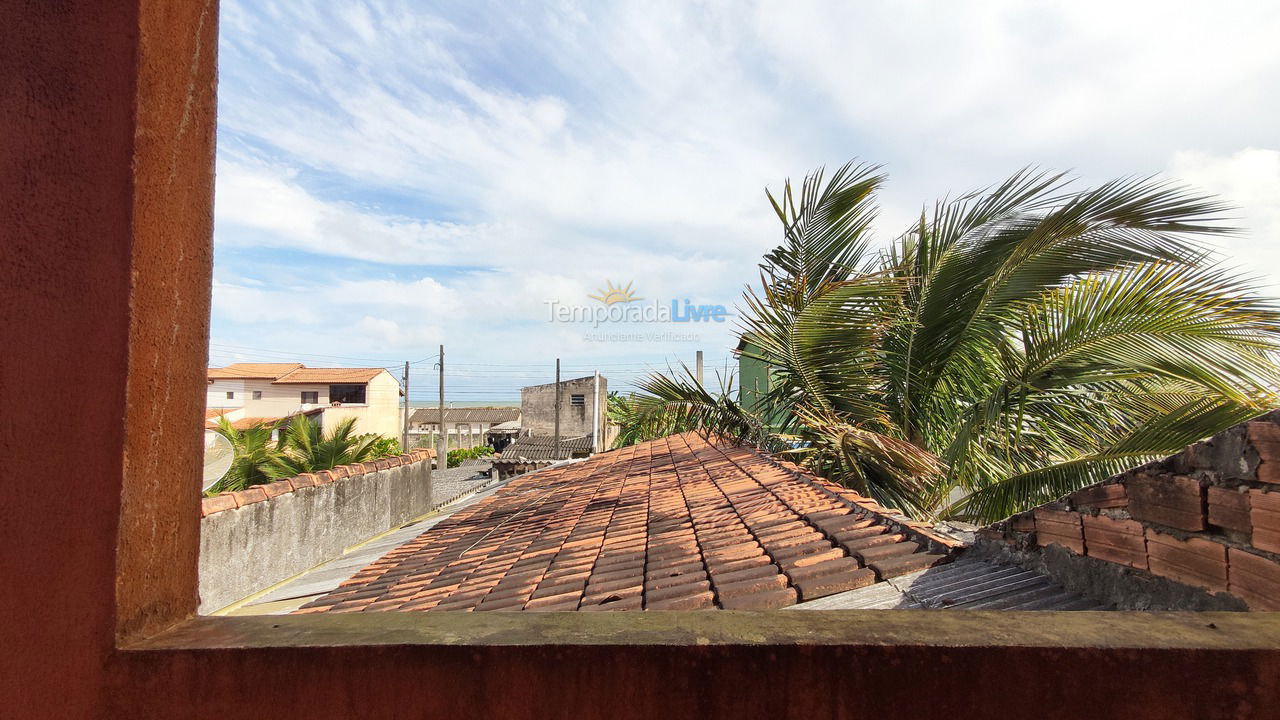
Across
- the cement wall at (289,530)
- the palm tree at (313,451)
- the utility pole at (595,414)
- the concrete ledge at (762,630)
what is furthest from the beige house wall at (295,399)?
the concrete ledge at (762,630)

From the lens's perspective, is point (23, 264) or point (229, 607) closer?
point (23, 264)

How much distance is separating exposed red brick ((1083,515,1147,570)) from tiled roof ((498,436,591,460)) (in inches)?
954

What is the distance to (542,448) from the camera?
28.5 metres

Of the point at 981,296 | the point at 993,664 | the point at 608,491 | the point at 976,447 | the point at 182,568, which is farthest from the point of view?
the point at 608,491

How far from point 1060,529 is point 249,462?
14792mm

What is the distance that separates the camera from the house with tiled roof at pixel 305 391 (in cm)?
3897

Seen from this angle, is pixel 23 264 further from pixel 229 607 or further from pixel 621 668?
pixel 229 607

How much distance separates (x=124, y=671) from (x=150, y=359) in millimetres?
511

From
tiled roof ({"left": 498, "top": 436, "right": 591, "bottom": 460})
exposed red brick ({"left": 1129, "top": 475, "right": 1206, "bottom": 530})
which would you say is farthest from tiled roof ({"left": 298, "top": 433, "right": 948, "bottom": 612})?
tiled roof ({"left": 498, "top": 436, "right": 591, "bottom": 460})

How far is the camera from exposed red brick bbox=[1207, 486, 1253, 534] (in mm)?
1587

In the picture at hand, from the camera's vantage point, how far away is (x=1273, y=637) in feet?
3.43

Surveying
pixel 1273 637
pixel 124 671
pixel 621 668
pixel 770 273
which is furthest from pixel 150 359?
pixel 770 273

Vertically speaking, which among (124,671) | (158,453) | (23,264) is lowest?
(124,671)

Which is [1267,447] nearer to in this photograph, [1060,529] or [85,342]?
[1060,529]
